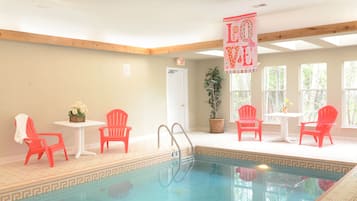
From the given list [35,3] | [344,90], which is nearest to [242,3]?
[35,3]

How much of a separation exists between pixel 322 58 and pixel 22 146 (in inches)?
276

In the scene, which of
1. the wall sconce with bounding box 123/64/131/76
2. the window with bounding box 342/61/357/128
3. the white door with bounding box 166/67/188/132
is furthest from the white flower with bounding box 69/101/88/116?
the window with bounding box 342/61/357/128

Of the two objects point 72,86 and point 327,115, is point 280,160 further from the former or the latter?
point 72,86

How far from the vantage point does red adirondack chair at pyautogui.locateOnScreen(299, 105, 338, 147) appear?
6.89 metres

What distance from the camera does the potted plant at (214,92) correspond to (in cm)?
948

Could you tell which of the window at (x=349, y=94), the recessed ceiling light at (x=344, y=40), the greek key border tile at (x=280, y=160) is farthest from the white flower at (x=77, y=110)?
the window at (x=349, y=94)

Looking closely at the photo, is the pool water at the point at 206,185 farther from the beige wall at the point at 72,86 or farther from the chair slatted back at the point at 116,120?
the beige wall at the point at 72,86

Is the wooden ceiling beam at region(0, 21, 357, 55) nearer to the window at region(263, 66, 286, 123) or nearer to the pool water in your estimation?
the pool water

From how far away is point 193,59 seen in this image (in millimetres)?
10023

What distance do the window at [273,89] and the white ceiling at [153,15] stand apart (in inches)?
103

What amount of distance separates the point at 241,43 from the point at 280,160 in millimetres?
2273

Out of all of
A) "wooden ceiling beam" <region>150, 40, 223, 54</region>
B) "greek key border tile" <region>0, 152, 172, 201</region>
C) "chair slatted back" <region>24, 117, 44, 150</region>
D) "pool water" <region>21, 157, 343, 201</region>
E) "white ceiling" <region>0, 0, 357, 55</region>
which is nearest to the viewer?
"greek key border tile" <region>0, 152, 172, 201</region>

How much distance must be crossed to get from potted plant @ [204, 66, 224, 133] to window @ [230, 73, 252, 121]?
38 centimetres

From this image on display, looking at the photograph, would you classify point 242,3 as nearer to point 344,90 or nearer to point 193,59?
point 344,90
